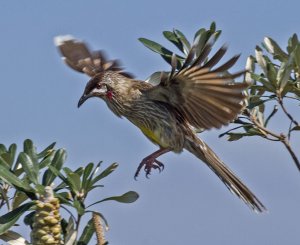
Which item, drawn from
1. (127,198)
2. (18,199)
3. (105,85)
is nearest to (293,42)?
(127,198)

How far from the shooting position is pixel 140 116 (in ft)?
19.9

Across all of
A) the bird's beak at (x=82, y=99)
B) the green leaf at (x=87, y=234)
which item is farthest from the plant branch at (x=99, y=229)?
the bird's beak at (x=82, y=99)

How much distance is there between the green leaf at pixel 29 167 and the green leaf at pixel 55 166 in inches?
2.9

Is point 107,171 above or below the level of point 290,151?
below

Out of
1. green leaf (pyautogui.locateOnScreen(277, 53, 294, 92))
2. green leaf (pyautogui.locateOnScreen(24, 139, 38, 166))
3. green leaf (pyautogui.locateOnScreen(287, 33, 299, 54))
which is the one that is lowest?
green leaf (pyautogui.locateOnScreen(24, 139, 38, 166))

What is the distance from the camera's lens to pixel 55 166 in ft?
12.1

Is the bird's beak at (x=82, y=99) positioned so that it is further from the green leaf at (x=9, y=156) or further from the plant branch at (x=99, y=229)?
the plant branch at (x=99, y=229)

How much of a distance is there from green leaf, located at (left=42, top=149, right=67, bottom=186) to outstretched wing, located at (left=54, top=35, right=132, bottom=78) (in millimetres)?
3097

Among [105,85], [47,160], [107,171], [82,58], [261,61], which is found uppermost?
[82,58]

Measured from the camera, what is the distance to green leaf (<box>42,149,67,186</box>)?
3637 millimetres

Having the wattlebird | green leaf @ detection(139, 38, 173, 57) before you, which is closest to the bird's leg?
the wattlebird

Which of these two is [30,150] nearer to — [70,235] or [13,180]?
[13,180]

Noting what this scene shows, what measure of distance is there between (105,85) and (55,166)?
2.73 metres

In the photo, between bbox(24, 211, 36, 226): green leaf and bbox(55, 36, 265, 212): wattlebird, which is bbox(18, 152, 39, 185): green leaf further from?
bbox(55, 36, 265, 212): wattlebird
